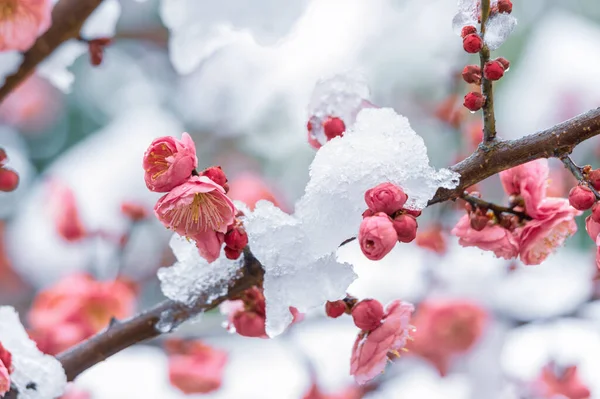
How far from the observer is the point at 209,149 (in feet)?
7.88

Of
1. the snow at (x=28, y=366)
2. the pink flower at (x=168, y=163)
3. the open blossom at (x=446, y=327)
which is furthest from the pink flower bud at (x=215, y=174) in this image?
the open blossom at (x=446, y=327)

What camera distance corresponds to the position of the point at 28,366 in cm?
56

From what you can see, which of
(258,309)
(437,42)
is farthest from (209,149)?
(258,309)

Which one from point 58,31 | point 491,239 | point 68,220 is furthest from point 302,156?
point 491,239

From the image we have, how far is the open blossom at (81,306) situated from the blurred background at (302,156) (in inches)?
2.1

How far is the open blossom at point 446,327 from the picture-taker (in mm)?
1375

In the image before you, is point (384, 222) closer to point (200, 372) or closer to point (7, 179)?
point (7, 179)

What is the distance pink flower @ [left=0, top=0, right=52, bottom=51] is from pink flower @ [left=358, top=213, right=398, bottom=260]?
16.7 inches

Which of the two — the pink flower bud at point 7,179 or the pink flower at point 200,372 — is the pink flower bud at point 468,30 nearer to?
the pink flower bud at point 7,179

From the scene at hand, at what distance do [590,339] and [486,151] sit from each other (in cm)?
118

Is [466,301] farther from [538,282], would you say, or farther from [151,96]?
[151,96]

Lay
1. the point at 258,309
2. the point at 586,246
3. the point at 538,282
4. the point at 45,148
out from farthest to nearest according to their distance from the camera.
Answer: the point at 45,148 < the point at 586,246 < the point at 538,282 < the point at 258,309

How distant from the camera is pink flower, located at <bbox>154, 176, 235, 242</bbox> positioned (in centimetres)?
45

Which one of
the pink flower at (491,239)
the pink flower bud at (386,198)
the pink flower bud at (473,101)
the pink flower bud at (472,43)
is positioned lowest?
the pink flower at (491,239)
